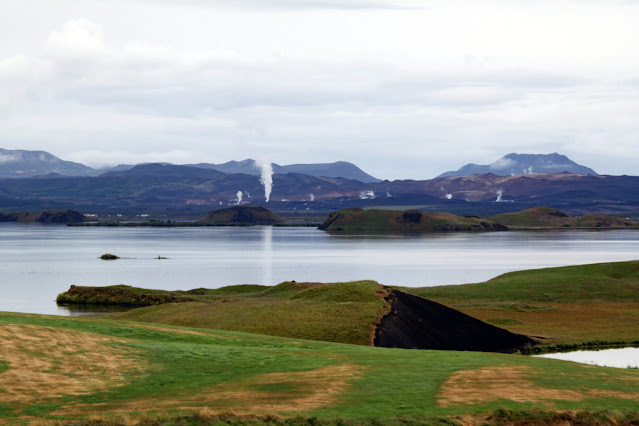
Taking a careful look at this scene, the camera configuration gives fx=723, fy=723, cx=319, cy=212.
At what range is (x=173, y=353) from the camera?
113 feet

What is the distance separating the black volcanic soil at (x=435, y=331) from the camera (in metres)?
55.8

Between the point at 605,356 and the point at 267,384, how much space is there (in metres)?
→ 33.6

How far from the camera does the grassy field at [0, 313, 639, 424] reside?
79.3 ft

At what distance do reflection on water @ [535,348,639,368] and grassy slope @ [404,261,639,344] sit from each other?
374 cm

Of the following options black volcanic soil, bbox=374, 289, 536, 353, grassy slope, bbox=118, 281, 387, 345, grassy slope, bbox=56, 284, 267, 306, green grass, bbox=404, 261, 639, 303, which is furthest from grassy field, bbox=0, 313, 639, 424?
grassy slope, bbox=56, 284, 267, 306

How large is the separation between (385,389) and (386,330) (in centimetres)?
2815

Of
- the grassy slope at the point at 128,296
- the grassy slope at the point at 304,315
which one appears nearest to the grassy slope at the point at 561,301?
the grassy slope at the point at 304,315

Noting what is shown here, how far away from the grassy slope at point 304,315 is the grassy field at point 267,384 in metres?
16.5

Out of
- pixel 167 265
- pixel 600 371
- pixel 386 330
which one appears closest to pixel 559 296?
pixel 386 330

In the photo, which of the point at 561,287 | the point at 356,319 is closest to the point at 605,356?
the point at 356,319

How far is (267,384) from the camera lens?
94.1 feet

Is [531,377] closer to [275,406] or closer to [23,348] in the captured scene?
[275,406]

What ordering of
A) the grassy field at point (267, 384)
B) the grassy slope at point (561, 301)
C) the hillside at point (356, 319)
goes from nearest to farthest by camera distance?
the grassy field at point (267, 384) → the hillside at point (356, 319) → the grassy slope at point (561, 301)

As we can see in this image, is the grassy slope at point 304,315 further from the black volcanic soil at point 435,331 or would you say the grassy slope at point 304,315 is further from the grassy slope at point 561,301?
the grassy slope at point 561,301
